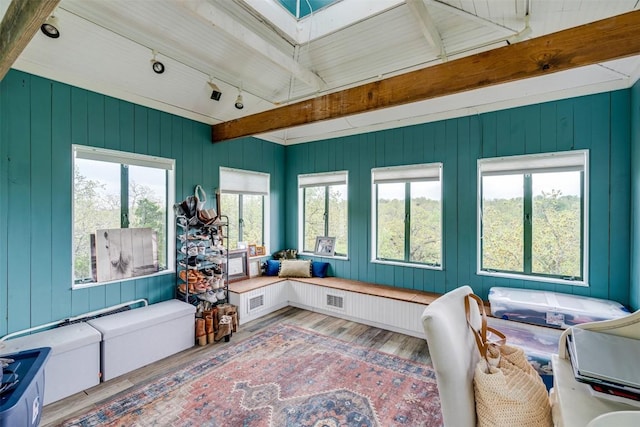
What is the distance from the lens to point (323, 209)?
189 inches

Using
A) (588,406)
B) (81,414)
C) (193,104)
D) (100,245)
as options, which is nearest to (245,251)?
(100,245)

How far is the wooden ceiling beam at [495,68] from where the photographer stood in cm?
162

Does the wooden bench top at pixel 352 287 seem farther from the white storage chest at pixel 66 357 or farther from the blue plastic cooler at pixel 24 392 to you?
the blue plastic cooler at pixel 24 392

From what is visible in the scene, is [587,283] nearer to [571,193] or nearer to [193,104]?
[571,193]

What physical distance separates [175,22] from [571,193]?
13.7 feet

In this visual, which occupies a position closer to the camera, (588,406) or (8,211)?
(588,406)

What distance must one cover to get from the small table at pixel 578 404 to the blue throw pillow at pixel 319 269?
3684 mm

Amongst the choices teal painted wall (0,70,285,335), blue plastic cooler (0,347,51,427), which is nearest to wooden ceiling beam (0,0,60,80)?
teal painted wall (0,70,285,335)

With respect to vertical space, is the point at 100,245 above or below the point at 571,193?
below

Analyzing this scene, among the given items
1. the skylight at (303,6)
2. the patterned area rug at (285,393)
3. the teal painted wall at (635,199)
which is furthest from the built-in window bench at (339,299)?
the skylight at (303,6)

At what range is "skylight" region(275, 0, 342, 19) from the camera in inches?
96.0

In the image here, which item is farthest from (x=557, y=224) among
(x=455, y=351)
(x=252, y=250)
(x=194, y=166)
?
(x=194, y=166)

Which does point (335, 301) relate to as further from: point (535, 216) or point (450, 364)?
point (450, 364)

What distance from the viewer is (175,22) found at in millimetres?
2387
